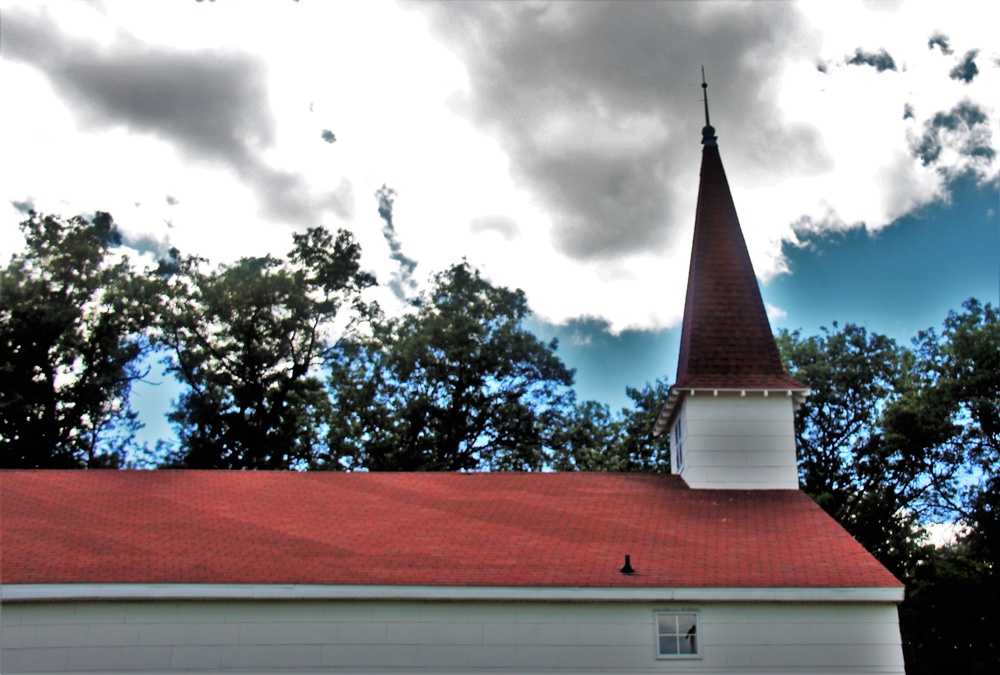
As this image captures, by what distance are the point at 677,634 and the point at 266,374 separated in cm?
2408

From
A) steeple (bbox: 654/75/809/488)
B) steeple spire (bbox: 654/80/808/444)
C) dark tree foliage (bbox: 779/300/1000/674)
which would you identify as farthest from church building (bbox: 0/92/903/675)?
dark tree foliage (bbox: 779/300/1000/674)

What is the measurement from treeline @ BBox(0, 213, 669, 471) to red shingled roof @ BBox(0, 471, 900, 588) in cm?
1314

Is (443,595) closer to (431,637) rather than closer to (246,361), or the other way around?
(431,637)

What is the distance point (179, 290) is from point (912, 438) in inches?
1111

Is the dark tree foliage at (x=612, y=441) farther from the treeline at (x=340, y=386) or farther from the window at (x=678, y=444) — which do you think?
the window at (x=678, y=444)

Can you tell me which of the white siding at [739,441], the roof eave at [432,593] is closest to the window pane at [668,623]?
the roof eave at [432,593]

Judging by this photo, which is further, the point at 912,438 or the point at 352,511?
the point at 912,438

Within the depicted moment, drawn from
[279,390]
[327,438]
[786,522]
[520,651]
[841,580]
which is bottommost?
[520,651]

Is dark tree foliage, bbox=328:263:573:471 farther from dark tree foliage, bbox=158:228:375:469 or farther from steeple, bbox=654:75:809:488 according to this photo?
steeple, bbox=654:75:809:488

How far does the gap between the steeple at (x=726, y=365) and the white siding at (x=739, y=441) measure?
0.02 m

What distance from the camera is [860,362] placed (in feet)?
107

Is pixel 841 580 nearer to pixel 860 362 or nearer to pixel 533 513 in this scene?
pixel 533 513

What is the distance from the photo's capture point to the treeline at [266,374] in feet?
106

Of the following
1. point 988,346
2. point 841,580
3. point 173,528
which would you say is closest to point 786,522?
point 841,580
